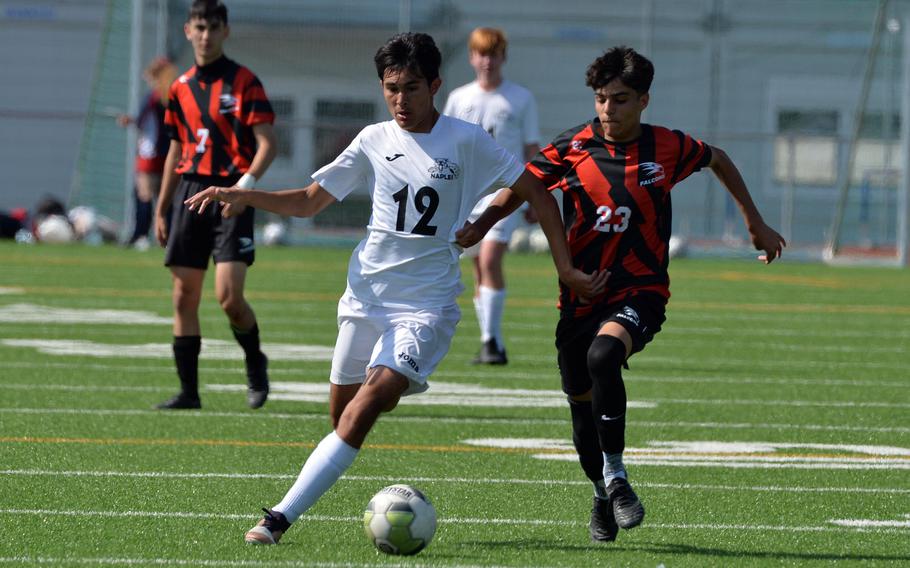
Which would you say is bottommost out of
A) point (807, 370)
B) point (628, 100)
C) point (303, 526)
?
point (807, 370)

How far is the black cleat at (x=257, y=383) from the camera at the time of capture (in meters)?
9.12

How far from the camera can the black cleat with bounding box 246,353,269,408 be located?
9.12 meters

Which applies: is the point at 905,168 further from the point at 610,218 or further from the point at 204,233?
the point at 610,218

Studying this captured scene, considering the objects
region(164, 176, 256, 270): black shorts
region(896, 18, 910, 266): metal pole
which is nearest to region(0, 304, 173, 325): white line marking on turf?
region(164, 176, 256, 270): black shorts

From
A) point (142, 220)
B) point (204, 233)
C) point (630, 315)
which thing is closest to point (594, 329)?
point (630, 315)

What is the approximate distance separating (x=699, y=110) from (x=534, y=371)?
62.6 feet

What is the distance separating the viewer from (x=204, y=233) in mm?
8867

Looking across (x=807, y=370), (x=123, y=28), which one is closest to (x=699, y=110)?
(x=123, y=28)

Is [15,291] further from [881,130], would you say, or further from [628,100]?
[881,130]

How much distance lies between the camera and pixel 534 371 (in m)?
11.2

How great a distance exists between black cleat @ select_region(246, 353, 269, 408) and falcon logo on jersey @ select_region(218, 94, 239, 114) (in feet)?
4.40

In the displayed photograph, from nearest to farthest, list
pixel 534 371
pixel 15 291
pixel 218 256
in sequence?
pixel 218 256 < pixel 534 371 < pixel 15 291

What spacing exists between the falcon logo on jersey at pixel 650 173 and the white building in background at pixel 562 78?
21861mm

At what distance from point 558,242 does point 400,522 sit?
112 cm
